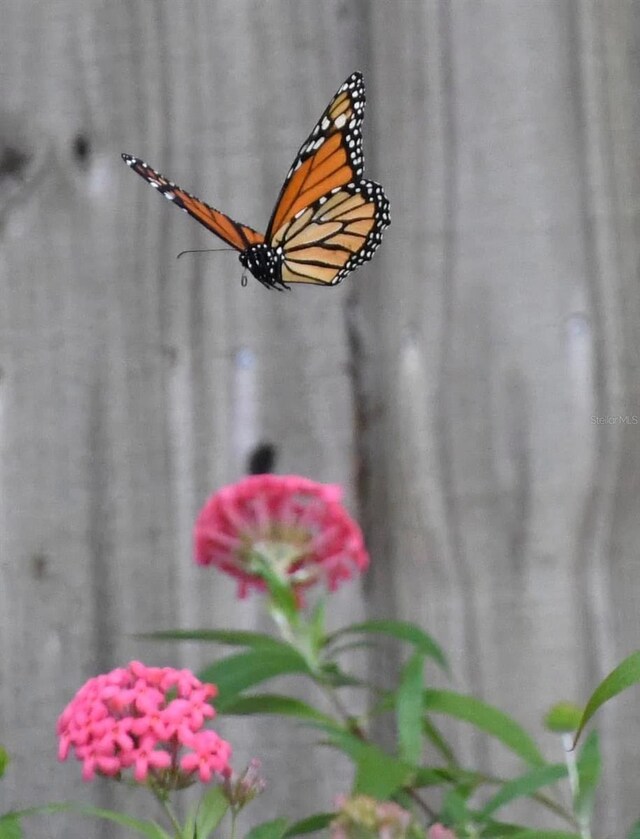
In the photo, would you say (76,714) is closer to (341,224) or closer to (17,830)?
(17,830)

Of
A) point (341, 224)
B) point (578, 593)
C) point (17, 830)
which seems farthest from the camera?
point (341, 224)

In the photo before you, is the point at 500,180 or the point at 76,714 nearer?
the point at 76,714

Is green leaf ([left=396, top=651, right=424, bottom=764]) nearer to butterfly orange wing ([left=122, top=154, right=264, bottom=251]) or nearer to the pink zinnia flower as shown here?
the pink zinnia flower

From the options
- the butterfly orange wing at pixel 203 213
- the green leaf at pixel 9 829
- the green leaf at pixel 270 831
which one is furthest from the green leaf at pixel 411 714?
the butterfly orange wing at pixel 203 213

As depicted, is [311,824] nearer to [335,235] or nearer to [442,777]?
[442,777]

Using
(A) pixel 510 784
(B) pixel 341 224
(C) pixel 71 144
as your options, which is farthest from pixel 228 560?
(C) pixel 71 144

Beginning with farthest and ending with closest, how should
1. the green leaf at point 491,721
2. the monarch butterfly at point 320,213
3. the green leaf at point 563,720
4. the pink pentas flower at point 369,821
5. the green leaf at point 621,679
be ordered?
the monarch butterfly at point 320,213, the green leaf at point 563,720, the green leaf at point 491,721, the green leaf at point 621,679, the pink pentas flower at point 369,821

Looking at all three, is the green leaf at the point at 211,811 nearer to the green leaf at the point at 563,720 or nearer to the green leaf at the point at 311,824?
the green leaf at the point at 311,824
